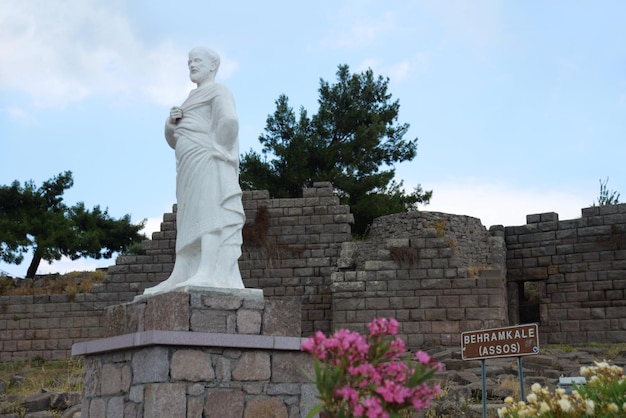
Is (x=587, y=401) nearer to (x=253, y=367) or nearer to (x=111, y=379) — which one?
(x=253, y=367)

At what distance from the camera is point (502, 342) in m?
7.86

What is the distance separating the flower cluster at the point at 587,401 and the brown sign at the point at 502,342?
2.04 metres

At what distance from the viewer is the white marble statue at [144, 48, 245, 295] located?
23.0 feet

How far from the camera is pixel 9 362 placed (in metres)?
19.0

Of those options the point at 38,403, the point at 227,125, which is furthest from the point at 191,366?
the point at 38,403

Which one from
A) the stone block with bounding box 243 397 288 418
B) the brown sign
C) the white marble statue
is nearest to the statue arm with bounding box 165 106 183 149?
the white marble statue

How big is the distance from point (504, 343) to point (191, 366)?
2.95 metres

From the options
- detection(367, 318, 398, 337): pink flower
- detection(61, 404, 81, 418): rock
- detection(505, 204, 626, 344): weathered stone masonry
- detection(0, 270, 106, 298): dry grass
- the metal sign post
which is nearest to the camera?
detection(367, 318, 398, 337): pink flower

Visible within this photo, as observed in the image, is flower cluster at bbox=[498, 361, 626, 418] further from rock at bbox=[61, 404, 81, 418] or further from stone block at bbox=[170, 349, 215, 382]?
rock at bbox=[61, 404, 81, 418]

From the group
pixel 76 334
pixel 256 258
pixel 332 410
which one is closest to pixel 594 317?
pixel 256 258

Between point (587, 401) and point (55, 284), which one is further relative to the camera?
point (55, 284)

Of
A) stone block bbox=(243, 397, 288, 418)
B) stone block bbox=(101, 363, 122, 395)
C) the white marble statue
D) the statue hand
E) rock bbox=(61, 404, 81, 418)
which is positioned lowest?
rock bbox=(61, 404, 81, 418)

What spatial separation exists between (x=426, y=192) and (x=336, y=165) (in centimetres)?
317

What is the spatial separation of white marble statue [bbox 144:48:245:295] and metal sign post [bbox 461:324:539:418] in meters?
2.49
